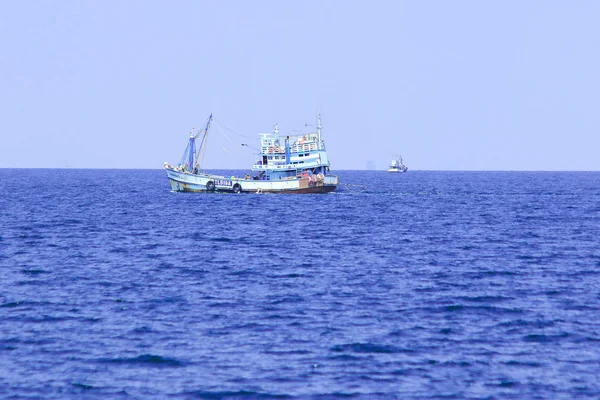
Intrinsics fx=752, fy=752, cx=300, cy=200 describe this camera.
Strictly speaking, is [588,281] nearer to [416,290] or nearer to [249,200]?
[416,290]

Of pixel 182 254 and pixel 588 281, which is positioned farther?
pixel 182 254

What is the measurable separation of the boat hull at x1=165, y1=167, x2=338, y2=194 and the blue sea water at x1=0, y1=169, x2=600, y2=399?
4862 centimetres

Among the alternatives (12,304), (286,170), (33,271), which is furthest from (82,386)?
(286,170)

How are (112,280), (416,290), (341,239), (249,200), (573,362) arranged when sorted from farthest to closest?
1. (249,200)
2. (341,239)
3. (112,280)
4. (416,290)
5. (573,362)

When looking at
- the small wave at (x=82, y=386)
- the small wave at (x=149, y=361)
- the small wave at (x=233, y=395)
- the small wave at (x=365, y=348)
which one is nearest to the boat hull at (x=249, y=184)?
the small wave at (x=365, y=348)


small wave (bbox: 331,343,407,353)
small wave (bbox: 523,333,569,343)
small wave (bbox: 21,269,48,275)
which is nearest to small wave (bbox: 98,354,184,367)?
small wave (bbox: 331,343,407,353)

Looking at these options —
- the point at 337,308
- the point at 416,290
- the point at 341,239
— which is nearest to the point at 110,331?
the point at 337,308

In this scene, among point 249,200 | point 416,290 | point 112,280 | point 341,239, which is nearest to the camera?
point 416,290

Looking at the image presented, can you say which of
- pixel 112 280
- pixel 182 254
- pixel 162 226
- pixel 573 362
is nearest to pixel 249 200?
pixel 162 226

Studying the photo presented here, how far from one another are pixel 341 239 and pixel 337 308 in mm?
26252

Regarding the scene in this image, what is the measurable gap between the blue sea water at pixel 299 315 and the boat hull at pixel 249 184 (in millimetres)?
48616

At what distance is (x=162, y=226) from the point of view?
68.9m

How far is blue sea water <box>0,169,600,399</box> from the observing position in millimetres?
22656

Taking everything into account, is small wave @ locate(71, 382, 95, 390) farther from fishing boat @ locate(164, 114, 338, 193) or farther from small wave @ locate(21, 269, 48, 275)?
fishing boat @ locate(164, 114, 338, 193)
